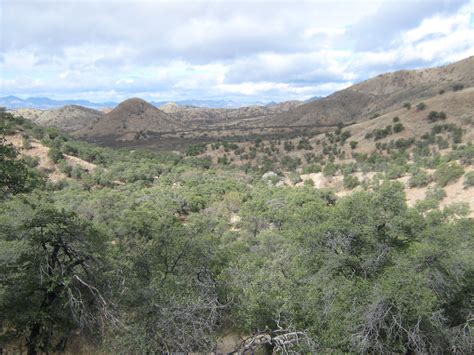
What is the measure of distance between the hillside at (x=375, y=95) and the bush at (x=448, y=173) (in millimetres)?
84351

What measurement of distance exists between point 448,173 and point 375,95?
4945 inches

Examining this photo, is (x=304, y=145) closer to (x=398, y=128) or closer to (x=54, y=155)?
(x=398, y=128)

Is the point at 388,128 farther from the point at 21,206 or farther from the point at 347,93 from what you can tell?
the point at 347,93

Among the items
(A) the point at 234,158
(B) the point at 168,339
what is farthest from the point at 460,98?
(B) the point at 168,339

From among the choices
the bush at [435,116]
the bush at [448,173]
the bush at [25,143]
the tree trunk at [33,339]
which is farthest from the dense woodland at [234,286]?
the bush at [435,116]

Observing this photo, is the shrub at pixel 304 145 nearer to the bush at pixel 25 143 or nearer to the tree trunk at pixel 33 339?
the bush at pixel 25 143

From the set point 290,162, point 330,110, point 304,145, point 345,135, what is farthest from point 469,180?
point 330,110

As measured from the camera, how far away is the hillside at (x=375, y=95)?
414 ft

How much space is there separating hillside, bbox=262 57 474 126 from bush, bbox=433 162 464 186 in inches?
3321

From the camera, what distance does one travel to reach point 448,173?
41.5 metres

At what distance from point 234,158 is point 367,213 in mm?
72984

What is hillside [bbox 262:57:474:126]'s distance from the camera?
414ft

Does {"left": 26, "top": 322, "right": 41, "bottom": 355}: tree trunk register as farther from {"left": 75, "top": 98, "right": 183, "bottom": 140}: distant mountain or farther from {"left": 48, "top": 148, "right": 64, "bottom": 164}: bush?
{"left": 75, "top": 98, "right": 183, "bottom": 140}: distant mountain

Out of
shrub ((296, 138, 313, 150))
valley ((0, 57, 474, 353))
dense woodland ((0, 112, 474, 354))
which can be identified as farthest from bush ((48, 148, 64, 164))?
shrub ((296, 138, 313, 150))
